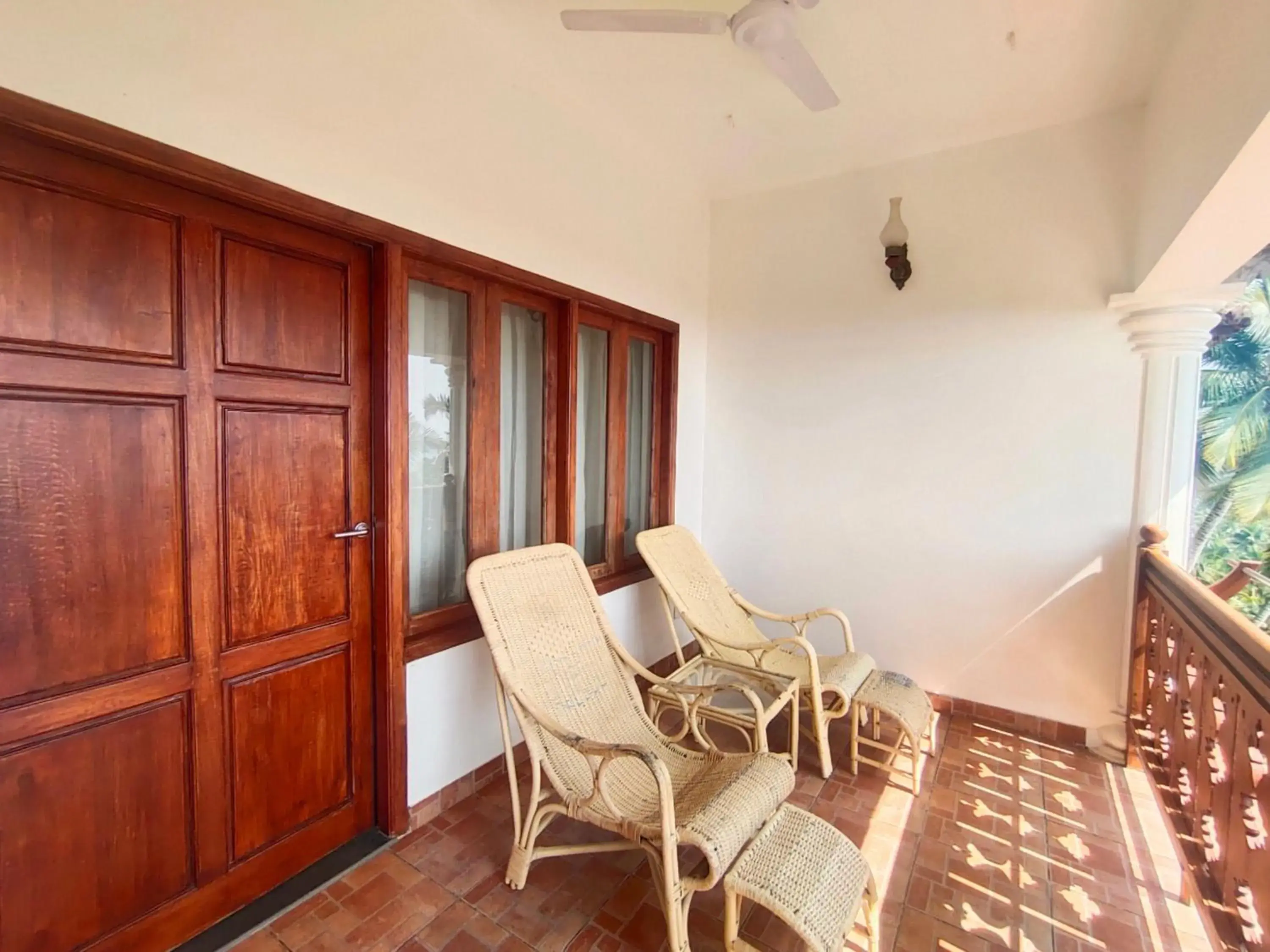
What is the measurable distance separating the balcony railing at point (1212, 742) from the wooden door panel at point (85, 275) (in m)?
2.71

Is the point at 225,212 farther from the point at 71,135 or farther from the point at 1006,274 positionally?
the point at 1006,274

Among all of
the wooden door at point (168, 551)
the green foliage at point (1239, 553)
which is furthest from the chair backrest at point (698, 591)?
the green foliage at point (1239, 553)

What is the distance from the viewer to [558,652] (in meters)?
2.11

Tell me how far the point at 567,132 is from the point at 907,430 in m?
2.27

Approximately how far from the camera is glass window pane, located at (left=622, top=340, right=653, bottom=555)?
3.24 meters

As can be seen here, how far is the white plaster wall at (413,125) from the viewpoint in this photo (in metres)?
1.28

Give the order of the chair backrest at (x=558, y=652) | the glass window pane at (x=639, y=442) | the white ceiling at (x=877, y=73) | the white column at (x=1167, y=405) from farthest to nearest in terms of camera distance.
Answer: the glass window pane at (x=639, y=442) → the white column at (x=1167, y=405) → the white ceiling at (x=877, y=73) → the chair backrest at (x=558, y=652)

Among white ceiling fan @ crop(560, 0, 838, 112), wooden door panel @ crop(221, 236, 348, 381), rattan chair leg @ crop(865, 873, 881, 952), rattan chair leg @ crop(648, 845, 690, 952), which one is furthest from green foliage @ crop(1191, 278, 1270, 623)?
wooden door panel @ crop(221, 236, 348, 381)

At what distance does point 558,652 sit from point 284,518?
1028 millimetres

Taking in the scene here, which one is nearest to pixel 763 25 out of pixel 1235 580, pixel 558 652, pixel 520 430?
pixel 520 430

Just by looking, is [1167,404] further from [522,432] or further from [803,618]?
[522,432]

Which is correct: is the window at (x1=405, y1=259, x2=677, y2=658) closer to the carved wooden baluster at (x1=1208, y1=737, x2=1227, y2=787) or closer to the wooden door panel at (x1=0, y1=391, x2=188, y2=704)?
the wooden door panel at (x1=0, y1=391, x2=188, y2=704)

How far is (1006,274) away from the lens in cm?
278

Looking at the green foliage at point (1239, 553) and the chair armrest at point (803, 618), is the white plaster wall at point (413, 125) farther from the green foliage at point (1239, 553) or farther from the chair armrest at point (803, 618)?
the green foliage at point (1239, 553)
